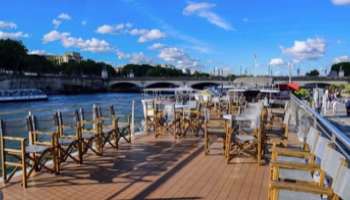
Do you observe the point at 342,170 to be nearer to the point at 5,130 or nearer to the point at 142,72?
the point at 5,130

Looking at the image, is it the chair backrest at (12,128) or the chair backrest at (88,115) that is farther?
the chair backrest at (88,115)

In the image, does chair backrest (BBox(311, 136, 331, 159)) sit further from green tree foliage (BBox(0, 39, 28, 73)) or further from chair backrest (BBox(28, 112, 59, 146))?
green tree foliage (BBox(0, 39, 28, 73))

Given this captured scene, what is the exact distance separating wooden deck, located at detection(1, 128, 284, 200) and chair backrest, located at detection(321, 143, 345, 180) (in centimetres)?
129

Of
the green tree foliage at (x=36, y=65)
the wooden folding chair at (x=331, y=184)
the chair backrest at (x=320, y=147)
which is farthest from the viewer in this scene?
the green tree foliage at (x=36, y=65)

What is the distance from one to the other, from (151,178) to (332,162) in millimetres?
2741

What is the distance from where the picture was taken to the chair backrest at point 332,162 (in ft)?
8.22

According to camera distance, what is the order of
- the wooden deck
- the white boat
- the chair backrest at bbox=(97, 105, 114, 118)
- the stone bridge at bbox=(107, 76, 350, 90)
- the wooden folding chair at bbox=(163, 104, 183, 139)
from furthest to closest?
the stone bridge at bbox=(107, 76, 350, 90)
the white boat
the wooden folding chair at bbox=(163, 104, 183, 139)
the chair backrest at bbox=(97, 105, 114, 118)
the wooden deck

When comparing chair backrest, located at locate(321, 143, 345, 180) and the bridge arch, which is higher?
the bridge arch

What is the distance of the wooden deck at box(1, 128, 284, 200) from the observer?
157 inches

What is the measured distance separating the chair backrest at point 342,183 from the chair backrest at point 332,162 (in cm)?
9

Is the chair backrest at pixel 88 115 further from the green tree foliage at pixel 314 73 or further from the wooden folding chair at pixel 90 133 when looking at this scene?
the green tree foliage at pixel 314 73

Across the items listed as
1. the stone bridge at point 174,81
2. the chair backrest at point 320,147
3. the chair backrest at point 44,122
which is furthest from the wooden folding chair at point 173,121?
the stone bridge at point 174,81

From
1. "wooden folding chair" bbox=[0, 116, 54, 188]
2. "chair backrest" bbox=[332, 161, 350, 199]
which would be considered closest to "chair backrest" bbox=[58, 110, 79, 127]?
"wooden folding chair" bbox=[0, 116, 54, 188]

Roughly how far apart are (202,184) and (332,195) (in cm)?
222
